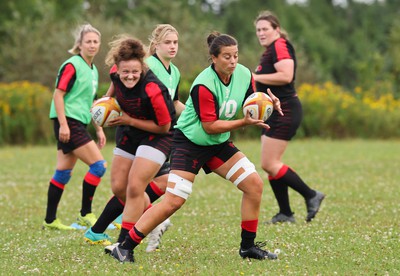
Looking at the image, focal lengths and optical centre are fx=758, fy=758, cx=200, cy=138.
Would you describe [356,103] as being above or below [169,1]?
below

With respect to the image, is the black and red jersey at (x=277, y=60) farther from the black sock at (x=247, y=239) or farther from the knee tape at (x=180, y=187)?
the knee tape at (x=180, y=187)

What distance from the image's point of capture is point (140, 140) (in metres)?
6.69

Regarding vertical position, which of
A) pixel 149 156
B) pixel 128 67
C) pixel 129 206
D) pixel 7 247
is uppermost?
pixel 128 67

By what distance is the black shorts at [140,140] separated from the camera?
657 cm

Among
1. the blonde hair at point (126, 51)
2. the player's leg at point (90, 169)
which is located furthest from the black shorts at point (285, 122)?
the blonde hair at point (126, 51)

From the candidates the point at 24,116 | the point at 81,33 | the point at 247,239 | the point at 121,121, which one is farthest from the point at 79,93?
the point at 24,116

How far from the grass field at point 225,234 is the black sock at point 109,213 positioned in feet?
0.69

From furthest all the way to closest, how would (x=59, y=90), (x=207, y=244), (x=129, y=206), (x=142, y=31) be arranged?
(x=142, y=31) → (x=59, y=90) → (x=207, y=244) → (x=129, y=206)

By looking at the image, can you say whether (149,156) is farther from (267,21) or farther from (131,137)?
(267,21)

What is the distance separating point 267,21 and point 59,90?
2435mm

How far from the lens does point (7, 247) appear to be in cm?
714

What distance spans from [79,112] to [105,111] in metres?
1.82

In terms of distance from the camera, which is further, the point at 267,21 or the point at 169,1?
the point at 169,1

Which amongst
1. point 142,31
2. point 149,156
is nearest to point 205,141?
point 149,156
